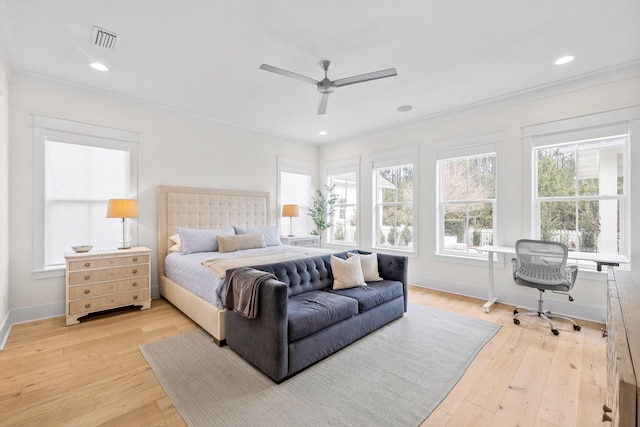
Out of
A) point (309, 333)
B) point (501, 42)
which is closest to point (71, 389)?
point (309, 333)

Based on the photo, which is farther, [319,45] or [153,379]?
[319,45]

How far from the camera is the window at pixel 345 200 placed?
5902 mm

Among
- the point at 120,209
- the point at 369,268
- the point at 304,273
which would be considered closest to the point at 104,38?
the point at 120,209

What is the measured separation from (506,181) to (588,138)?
3.05 ft

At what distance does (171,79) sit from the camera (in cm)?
338

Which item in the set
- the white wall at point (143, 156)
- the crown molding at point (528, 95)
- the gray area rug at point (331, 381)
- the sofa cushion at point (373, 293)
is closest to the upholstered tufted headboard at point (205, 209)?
the white wall at point (143, 156)

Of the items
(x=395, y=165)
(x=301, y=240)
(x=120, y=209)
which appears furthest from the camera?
(x=301, y=240)

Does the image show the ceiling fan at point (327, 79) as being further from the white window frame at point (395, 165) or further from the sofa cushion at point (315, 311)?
the white window frame at point (395, 165)

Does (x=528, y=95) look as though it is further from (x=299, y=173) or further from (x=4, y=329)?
(x=4, y=329)

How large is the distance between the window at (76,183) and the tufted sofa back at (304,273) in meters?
2.51

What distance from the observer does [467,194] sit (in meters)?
4.37

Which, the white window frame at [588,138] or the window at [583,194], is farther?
the window at [583,194]

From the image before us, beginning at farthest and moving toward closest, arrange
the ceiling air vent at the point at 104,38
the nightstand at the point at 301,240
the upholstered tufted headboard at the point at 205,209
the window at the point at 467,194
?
the nightstand at the point at 301,240 → the upholstered tufted headboard at the point at 205,209 → the window at the point at 467,194 → the ceiling air vent at the point at 104,38

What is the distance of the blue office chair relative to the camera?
9.78ft
